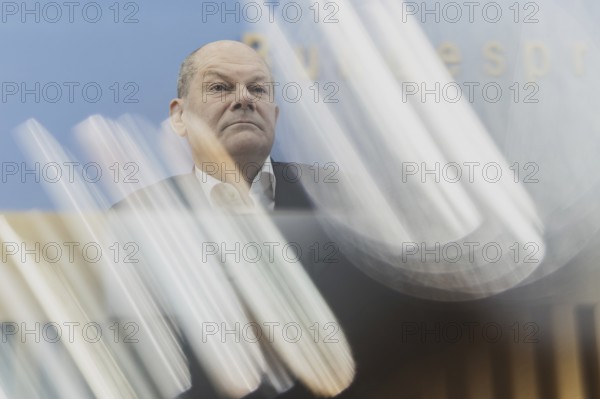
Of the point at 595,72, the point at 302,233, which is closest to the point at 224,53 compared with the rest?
the point at 302,233

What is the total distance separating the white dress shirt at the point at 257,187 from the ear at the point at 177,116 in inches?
4.0

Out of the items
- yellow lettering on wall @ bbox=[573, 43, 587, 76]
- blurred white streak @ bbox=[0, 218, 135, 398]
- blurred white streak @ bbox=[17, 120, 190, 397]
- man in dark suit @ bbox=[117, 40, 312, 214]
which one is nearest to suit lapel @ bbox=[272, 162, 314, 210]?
man in dark suit @ bbox=[117, 40, 312, 214]

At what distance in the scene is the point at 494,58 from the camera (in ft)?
5.83

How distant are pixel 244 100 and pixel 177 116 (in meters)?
0.17

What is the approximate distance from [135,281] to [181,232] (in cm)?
16

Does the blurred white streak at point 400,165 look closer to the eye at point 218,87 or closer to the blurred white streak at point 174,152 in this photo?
the eye at point 218,87

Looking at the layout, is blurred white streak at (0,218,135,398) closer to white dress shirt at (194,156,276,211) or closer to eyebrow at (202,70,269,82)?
white dress shirt at (194,156,276,211)

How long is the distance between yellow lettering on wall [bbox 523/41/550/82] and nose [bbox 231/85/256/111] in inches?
27.8

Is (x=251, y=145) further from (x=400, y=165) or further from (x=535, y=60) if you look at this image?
(x=535, y=60)

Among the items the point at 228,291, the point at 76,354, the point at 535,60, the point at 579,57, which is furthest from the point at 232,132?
the point at 579,57

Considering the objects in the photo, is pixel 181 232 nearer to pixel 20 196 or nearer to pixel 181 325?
pixel 181 325

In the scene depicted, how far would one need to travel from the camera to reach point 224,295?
1.68 metres

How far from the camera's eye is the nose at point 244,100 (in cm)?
174

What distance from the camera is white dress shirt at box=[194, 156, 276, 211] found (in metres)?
1.72
